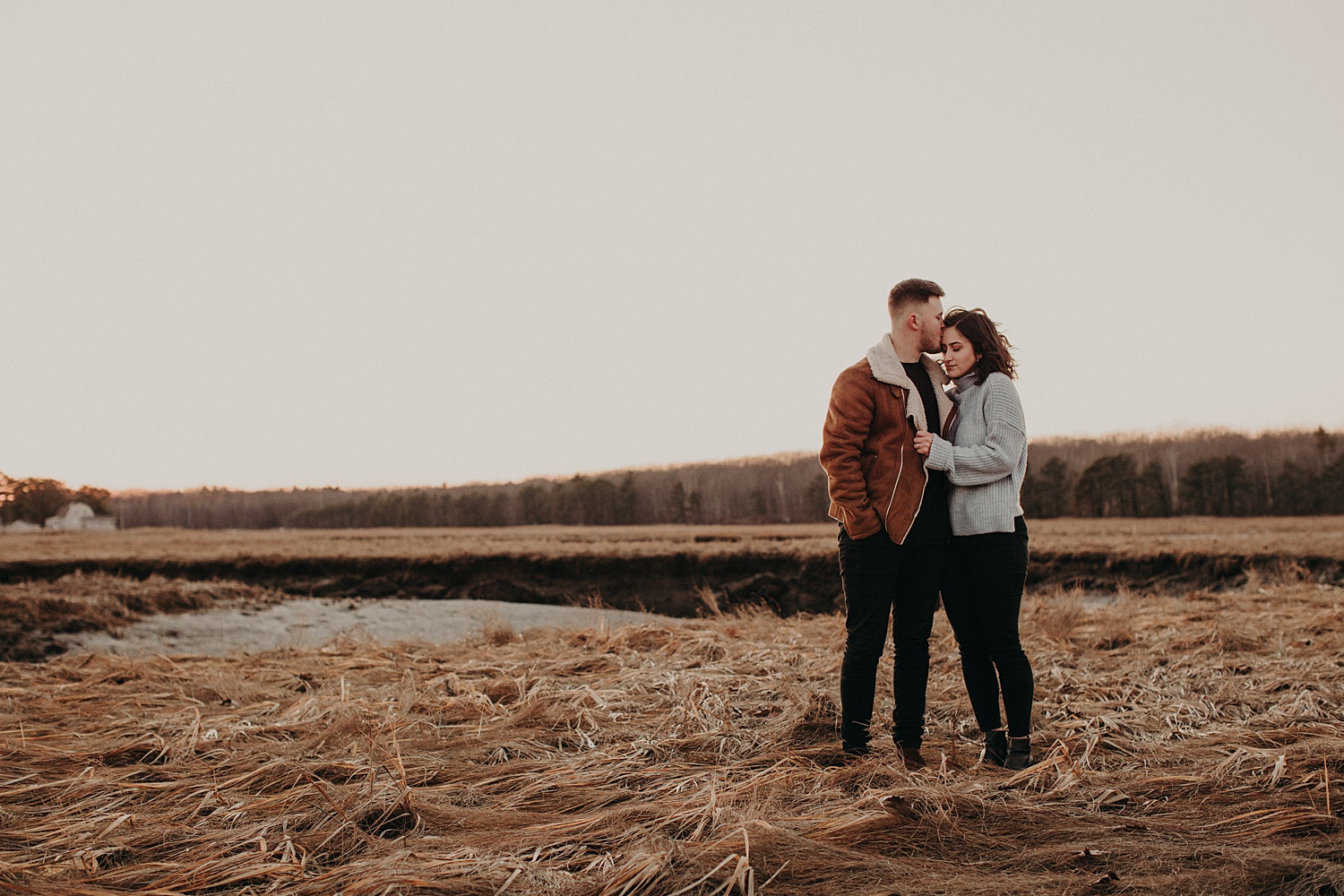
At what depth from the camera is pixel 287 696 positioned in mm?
4609

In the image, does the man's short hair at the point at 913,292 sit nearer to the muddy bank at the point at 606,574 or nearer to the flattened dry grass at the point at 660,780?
the flattened dry grass at the point at 660,780

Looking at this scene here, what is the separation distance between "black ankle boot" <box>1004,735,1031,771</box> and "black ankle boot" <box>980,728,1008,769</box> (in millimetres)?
62

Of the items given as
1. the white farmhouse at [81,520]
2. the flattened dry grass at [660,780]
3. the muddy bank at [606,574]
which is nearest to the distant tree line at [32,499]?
the white farmhouse at [81,520]

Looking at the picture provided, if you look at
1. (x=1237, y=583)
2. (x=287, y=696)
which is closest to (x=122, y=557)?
(x=287, y=696)

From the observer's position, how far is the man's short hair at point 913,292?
3523 mm

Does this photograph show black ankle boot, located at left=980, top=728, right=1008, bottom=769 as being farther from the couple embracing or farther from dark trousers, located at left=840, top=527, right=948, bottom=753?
dark trousers, located at left=840, top=527, right=948, bottom=753

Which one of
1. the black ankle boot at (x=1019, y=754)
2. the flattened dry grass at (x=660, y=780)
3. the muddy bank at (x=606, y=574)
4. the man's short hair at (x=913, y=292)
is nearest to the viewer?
the flattened dry grass at (x=660, y=780)

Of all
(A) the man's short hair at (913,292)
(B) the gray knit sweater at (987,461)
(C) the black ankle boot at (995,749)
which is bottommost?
(C) the black ankle boot at (995,749)

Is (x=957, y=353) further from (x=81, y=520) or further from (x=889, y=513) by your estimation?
(x=81, y=520)

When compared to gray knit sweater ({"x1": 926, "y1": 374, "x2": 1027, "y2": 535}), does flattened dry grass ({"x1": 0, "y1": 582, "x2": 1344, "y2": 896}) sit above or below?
below

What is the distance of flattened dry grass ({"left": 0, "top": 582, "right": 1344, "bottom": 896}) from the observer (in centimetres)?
219

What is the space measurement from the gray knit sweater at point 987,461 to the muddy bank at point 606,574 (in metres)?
12.8

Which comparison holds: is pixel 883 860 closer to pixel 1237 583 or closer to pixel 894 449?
pixel 894 449

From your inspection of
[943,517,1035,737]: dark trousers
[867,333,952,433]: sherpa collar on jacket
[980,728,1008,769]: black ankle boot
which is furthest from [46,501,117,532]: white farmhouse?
[980,728,1008,769]: black ankle boot
